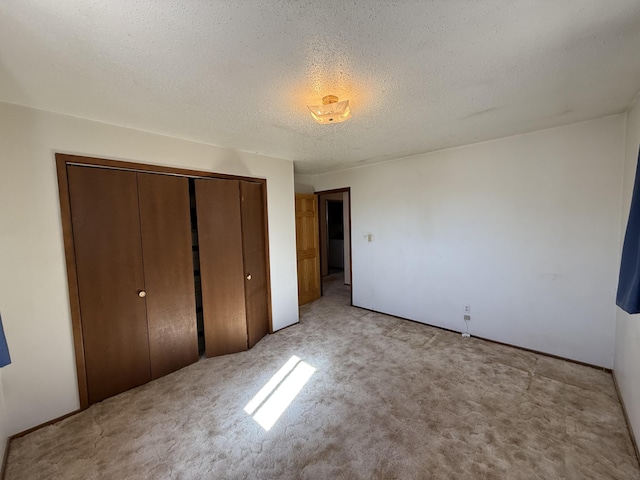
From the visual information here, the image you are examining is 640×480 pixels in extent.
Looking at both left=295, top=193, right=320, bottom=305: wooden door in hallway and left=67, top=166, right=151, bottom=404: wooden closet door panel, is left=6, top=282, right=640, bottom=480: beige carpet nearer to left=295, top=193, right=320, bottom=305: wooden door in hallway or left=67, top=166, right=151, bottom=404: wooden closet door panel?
left=67, top=166, right=151, bottom=404: wooden closet door panel

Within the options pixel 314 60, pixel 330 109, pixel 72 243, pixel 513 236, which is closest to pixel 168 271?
pixel 72 243

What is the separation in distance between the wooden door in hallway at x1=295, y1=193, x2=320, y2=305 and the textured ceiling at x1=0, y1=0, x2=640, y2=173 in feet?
7.52

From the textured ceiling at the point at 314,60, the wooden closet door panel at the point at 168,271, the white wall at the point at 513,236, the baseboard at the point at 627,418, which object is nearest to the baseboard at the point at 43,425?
the wooden closet door panel at the point at 168,271

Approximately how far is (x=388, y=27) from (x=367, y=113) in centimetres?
96

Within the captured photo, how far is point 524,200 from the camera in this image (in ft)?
9.26

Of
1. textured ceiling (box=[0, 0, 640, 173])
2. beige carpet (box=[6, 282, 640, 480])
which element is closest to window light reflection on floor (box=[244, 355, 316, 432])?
beige carpet (box=[6, 282, 640, 480])

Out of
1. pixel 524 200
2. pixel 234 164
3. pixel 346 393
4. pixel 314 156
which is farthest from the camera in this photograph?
pixel 314 156

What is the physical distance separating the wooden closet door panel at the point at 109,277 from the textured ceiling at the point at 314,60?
575mm

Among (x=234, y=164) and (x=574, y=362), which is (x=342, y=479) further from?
(x=234, y=164)

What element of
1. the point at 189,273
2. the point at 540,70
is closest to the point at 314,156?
the point at 189,273

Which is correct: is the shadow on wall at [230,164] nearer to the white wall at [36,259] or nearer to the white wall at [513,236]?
the white wall at [36,259]

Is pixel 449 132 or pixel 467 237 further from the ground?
pixel 449 132

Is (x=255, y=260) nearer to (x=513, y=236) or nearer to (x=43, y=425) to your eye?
(x=43, y=425)

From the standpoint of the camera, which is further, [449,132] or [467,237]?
[467,237]
